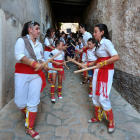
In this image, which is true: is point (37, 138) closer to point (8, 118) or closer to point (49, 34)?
point (8, 118)

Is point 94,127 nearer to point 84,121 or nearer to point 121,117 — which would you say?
point 84,121

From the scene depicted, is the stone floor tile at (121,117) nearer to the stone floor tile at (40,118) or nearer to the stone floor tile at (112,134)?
the stone floor tile at (112,134)

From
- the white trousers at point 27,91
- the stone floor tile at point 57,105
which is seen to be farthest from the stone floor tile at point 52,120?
the white trousers at point 27,91

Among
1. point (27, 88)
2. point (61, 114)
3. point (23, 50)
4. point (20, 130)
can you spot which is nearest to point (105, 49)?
point (23, 50)

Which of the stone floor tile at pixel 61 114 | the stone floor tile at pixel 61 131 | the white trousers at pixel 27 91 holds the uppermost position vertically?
the white trousers at pixel 27 91

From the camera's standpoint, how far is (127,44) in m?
3.26

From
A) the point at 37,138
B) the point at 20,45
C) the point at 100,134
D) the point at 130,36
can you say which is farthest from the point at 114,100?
the point at 20,45

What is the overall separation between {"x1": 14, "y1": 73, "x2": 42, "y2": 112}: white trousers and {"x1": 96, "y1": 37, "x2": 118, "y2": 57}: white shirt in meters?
1.14

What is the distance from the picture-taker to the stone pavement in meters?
2.13

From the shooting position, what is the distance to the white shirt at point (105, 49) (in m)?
1.99

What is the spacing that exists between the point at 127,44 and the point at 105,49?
1.50 meters

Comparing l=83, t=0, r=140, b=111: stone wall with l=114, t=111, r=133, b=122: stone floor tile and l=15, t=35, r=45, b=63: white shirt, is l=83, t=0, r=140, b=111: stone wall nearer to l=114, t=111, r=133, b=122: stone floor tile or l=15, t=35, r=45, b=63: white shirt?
l=114, t=111, r=133, b=122: stone floor tile

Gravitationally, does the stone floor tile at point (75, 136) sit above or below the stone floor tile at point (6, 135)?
above

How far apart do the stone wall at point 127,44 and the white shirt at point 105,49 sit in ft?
3.70
